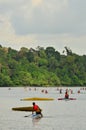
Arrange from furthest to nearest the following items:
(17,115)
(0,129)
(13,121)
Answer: (17,115), (13,121), (0,129)

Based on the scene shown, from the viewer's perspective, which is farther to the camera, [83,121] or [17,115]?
[17,115]

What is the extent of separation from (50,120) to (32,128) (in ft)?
28.3

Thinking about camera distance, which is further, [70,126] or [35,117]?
[35,117]

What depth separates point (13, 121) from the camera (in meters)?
66.8

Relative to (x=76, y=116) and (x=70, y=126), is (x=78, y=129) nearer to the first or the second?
(x=70, y=126)

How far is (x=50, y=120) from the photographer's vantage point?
68.2 metres

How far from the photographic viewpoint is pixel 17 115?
73812 mm

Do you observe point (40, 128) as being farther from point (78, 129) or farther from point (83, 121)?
point (83, 121)

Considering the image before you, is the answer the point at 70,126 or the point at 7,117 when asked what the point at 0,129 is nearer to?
the point at 70,126

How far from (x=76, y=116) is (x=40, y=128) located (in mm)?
14871

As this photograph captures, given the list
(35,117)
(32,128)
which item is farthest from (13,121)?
(32,128)

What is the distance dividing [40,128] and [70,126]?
3.53 metres

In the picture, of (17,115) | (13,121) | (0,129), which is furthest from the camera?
(17,115)

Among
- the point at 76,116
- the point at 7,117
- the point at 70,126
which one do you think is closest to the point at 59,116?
the point at 76,116
